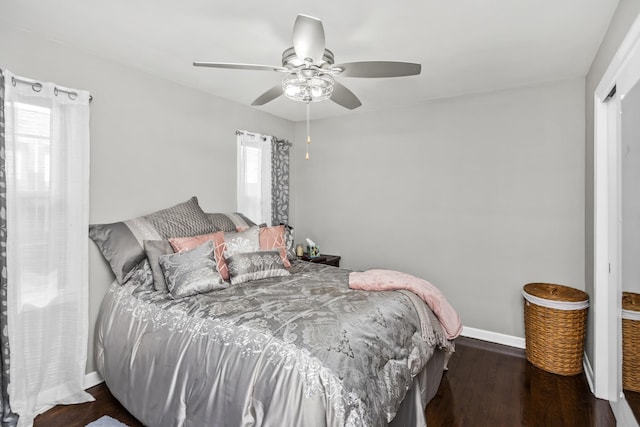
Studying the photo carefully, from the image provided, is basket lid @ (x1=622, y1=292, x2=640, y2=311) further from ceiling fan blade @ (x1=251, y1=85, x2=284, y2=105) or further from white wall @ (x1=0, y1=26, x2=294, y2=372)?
white wall @ (x1=0, y1=26, x2=294, y2=372)

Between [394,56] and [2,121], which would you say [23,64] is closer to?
[2,121]

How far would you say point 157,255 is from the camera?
2541 millimetres

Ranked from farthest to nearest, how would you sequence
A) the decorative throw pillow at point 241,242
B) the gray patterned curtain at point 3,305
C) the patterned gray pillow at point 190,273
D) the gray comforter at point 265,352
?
the decorative throw pillow at point 241,242 < the patterned gray pillow at point 190,273 < the gray patterned curtain at point 3,305 < the gray comforter at point 265,352

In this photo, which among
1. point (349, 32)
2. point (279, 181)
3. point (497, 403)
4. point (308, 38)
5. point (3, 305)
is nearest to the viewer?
point (308, 38)

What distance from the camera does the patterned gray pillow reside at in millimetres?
2336

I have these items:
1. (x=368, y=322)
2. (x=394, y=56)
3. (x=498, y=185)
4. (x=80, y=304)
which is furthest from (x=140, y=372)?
(x=498, y=185)

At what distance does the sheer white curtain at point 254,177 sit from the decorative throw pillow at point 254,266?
129cm

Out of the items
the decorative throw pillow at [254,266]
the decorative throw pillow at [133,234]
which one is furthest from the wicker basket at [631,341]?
the decorative throw pillow at [133,234]

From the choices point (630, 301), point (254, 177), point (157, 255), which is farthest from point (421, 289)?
point (254, 177)

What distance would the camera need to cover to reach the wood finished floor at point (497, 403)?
222 cm

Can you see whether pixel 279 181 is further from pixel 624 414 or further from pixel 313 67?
pixel 624 414

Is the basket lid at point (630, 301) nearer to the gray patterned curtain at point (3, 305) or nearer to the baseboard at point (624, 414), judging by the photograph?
the baseboard at point (624, 414)

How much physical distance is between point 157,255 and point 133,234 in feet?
1.10

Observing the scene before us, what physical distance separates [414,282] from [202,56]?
245cm
